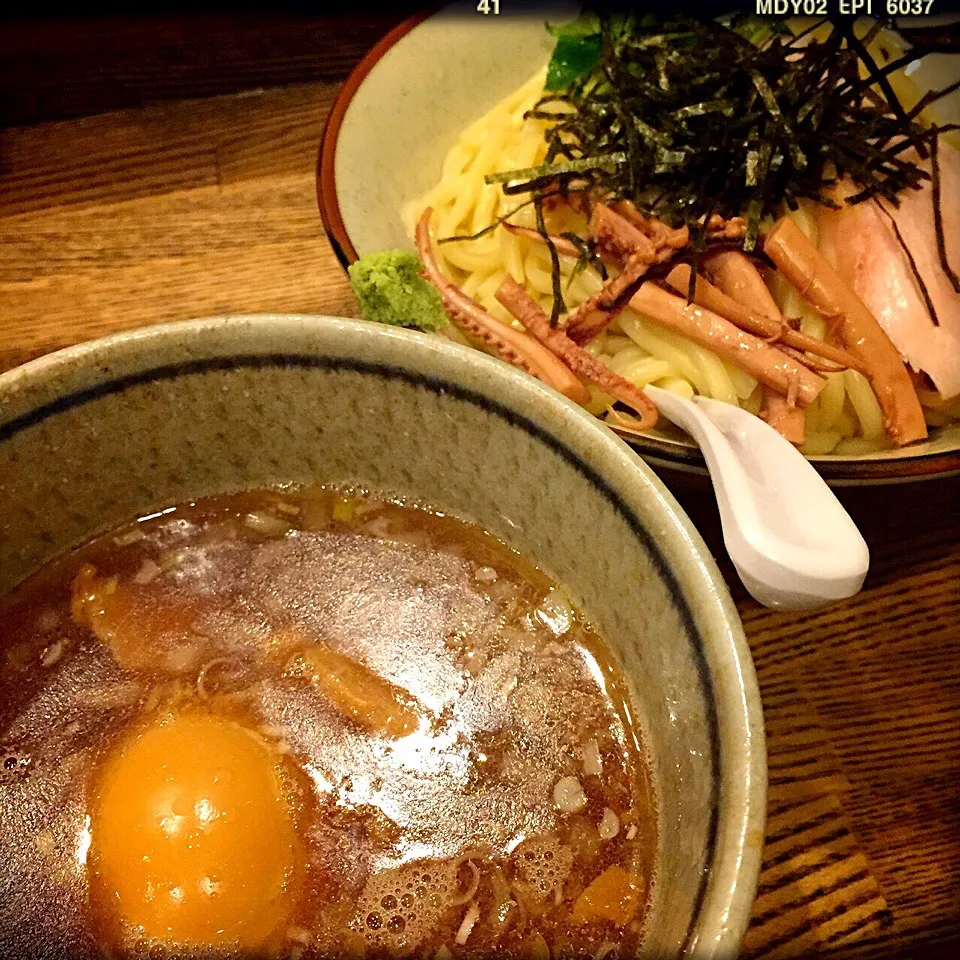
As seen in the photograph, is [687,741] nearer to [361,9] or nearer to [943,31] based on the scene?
[943,31]

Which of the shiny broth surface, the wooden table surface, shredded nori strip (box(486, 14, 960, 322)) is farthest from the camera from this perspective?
shredded nori strip (box(486, 14, 960, 322))

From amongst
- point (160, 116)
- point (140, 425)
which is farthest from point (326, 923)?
point (160, 116)

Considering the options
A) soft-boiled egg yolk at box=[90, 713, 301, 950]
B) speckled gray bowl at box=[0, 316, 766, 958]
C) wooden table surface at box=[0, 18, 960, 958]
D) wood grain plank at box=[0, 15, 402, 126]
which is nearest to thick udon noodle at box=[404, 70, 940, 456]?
wooden table surface at box=[0, 18, 960, 958]

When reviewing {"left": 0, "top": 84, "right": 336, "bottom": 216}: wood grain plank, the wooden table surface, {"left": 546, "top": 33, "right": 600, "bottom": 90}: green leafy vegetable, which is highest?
{"left": 546, "top": 33, "right": 600, "bottom": 90}: green leafy vegetable

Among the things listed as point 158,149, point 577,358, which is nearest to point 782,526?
point 577,358

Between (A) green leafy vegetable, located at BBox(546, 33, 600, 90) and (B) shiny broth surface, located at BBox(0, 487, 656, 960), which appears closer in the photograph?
(B) shiny broth surface, located at BBox(0, 487, 656, 960)

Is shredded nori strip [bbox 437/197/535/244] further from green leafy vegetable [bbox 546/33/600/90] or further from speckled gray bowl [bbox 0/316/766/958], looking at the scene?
speckled gray bowl [bbox 0/316/766/958]

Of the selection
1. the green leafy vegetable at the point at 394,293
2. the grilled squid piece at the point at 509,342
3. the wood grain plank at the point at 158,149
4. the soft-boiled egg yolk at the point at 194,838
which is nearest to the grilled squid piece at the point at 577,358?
the grilled squid piece at the point at 509,342

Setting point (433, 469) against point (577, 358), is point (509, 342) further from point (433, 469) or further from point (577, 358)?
point (433, 469)

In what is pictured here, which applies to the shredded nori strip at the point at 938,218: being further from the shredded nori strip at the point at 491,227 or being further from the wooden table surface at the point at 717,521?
the shredded nori strip at the point at 491,227
